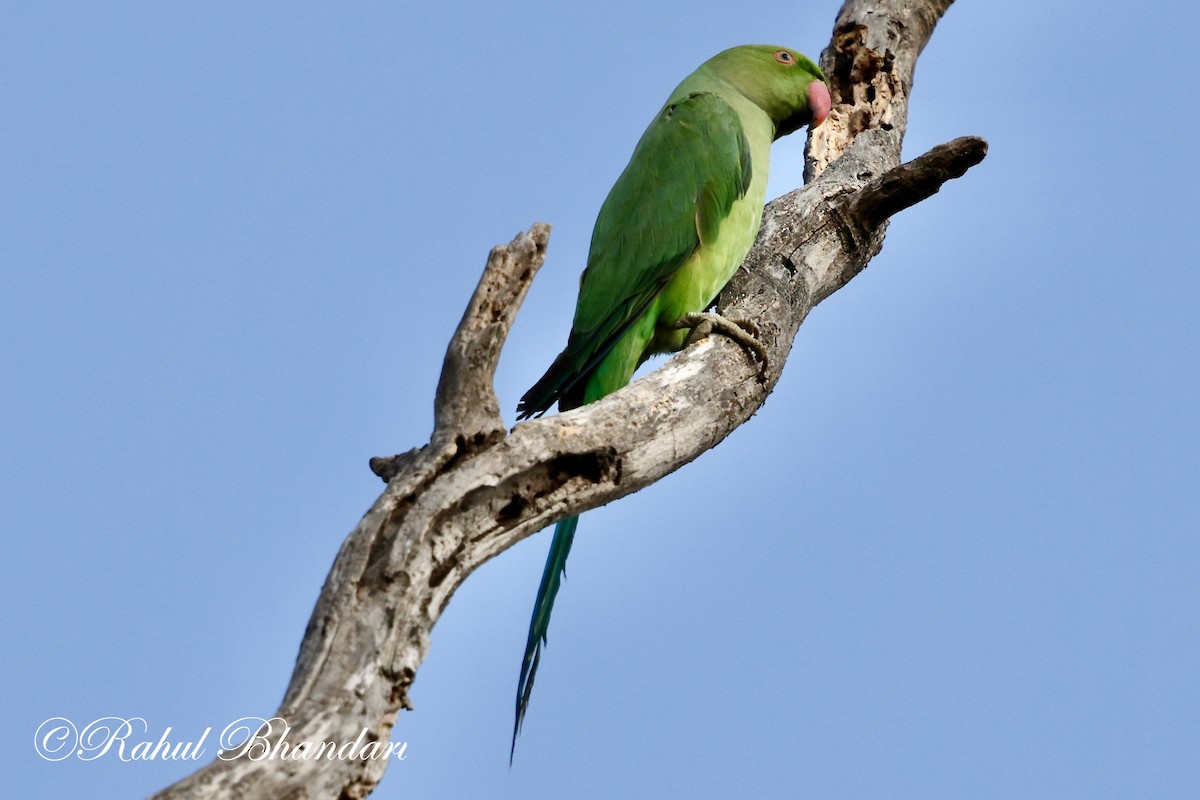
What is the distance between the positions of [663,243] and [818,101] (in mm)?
1310

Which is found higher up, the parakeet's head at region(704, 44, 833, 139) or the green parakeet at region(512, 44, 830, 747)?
the parakeet's head at region(704, 44, 833, 139)

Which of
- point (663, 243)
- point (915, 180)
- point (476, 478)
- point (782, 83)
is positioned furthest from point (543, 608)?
point (782, 83)

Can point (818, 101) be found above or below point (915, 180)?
above

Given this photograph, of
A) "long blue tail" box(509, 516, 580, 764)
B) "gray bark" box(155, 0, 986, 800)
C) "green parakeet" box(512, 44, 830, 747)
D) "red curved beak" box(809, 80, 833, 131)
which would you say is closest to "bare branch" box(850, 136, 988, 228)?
"gray bark" box(155, 0, 986, 800)

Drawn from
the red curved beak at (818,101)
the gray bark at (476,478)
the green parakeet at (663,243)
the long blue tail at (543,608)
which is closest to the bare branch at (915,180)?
the gray bark at (476,478)

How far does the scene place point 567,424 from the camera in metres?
3.03

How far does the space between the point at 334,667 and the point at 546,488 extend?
777mm

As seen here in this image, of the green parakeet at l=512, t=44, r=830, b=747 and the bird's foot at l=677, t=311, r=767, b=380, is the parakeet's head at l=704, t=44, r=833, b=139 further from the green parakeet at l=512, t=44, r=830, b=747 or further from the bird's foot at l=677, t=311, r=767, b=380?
the bird's foot at l=677, t=311, r=767, b=380

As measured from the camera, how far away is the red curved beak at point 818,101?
504cm

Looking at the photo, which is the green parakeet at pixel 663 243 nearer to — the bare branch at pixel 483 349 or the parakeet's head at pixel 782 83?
the parakeet's head at pixel 782 83

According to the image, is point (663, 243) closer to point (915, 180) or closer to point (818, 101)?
point (915, 180)

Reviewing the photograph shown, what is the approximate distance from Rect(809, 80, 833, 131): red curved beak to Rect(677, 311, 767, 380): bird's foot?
148 cm

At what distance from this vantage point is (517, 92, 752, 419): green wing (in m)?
4.09

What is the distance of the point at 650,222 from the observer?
4.32 metres
